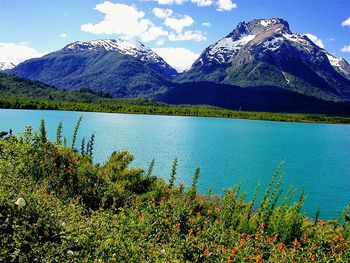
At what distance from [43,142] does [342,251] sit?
1161cm

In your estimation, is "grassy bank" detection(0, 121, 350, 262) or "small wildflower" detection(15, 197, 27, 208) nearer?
"grassy bank" detection(0, 121, 350, 262)

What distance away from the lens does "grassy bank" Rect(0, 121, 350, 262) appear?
764 centimetres

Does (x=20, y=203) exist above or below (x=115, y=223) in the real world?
above

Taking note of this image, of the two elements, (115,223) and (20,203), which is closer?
(20,203)

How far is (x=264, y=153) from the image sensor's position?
212ft

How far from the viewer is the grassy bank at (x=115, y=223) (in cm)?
764

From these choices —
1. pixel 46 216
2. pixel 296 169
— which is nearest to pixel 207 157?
pixel 296 169

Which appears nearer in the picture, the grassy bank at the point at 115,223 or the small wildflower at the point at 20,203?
the grassy bank at the point at 115,223

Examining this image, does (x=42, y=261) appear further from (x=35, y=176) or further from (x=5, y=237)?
(x=35, y=176)

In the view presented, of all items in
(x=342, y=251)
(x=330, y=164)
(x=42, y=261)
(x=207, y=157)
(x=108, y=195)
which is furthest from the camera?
(x=330, y=164)

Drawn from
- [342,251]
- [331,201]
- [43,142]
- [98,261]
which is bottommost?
[331,201]

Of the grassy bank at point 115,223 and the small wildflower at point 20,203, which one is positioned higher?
the small wildflower at point 20,203

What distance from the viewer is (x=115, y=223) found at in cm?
977

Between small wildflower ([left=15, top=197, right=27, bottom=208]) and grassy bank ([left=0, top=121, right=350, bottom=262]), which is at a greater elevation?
small wildflower ([left=15, top=197, right=27, bottom=208])
